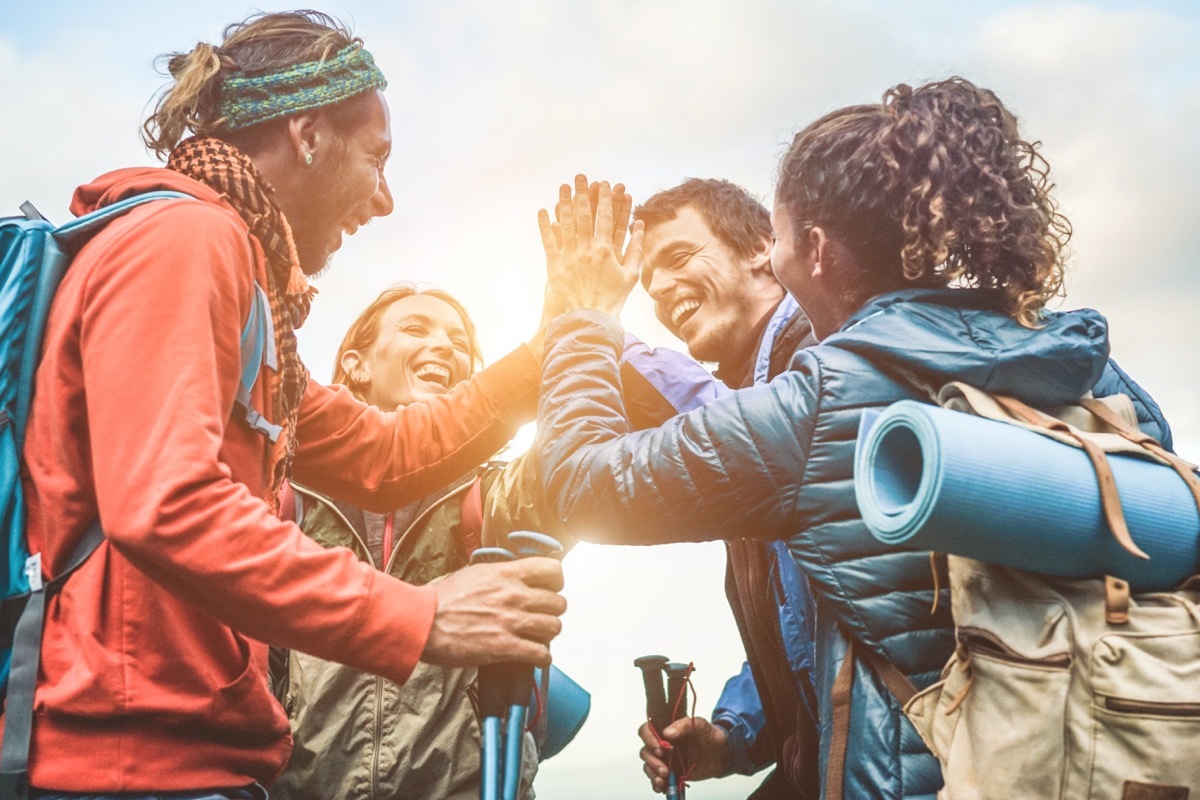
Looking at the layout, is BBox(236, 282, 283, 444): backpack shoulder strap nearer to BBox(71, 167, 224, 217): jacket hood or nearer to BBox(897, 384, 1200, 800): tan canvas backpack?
BBox(71, 167, 224, 217): jacket hood

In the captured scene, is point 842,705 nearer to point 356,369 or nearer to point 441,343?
point 441,343

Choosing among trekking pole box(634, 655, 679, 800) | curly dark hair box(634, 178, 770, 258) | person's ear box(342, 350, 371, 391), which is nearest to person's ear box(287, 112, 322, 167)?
trekking pole box(634, 655, 679, 800)

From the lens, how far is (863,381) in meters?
2.29

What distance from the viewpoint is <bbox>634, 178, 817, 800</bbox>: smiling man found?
3326 millimetres

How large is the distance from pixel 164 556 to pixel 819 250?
72.5 inches

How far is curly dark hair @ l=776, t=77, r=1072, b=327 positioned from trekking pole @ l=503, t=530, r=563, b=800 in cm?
109

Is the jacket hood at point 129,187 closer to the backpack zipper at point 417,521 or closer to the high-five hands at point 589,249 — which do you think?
the high-five hands at point 589,249

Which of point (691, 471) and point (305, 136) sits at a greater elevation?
point (305, 136)

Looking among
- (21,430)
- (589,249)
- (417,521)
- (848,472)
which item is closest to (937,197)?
(848,472)

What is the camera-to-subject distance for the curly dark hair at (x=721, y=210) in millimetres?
5316

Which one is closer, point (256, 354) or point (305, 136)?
point (256, 354)

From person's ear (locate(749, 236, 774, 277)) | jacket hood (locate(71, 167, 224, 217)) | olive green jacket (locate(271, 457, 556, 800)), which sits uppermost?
person's ear (locate(749, 236, 774, 277))

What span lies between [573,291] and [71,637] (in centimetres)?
205

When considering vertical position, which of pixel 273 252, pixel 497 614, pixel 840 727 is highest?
pixel 273 252
